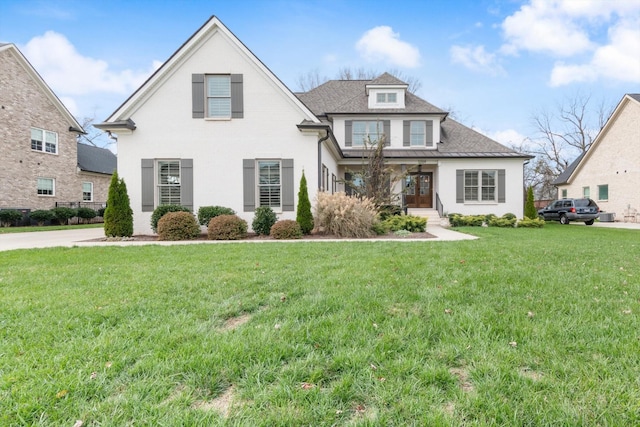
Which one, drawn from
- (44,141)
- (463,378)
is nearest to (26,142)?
(44,141)

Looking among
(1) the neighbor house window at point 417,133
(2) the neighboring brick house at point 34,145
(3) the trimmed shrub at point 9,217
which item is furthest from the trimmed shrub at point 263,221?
(2) the neighboring brick house at point 34,145

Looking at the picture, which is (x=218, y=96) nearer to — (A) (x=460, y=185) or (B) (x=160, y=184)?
(B) (x=160, y=184)

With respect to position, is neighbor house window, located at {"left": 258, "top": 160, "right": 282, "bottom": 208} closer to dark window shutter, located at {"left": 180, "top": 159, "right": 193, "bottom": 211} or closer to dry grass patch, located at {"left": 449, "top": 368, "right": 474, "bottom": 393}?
dark window shutter, located at {"left": 180, "top": 159, "right": 193, "bottom": 211}

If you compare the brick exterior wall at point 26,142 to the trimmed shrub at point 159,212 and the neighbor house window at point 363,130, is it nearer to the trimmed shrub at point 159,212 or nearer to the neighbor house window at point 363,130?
the trimmed shrub at point 159,212

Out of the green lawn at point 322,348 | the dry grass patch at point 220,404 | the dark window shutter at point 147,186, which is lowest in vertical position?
the dry grass patch at point 220,404

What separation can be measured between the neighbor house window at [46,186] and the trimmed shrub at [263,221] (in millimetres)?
15596

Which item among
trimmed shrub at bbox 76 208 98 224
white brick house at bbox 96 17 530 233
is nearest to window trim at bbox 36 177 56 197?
trimmed shrub at bbox 76 208 98 224

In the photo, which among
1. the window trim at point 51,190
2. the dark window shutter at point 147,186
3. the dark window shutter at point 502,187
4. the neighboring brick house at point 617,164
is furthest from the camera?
the neighboring brick house at point 617,164

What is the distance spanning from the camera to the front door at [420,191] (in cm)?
1709

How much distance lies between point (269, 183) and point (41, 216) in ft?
45.2

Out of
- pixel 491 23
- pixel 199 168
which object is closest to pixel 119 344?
pixel 199 168

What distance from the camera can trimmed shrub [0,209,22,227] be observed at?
15.7 metres

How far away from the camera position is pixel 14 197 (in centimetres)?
1695

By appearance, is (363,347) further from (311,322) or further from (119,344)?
(119,344)
